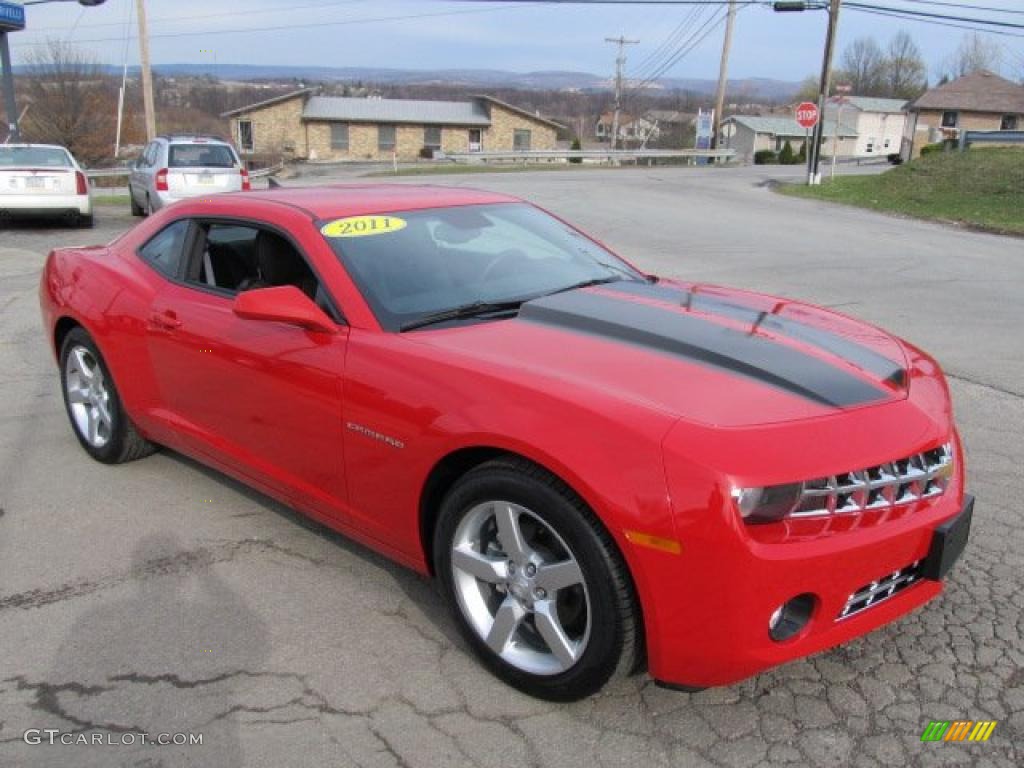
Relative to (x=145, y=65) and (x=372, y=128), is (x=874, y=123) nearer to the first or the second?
(x=372, y=128)

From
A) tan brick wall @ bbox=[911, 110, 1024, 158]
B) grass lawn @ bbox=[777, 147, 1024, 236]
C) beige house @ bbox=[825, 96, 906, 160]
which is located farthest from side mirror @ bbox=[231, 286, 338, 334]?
beige house @ bbox=[825, 96, 906, 160]

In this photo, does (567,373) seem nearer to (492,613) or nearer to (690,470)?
(690,470)

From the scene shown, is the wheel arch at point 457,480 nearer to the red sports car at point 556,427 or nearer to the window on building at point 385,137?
the red sports car at point 556,427

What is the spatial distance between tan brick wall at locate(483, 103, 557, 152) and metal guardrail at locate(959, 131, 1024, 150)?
46.3m

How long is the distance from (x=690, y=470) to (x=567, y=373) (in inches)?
22.1

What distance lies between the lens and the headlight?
7.45 ft

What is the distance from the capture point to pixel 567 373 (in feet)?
8.82

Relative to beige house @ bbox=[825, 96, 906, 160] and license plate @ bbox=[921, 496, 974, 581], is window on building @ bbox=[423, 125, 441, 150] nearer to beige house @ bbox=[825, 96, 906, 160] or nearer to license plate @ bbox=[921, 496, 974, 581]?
beige house @ bbox=[825, 96, 906, 160]

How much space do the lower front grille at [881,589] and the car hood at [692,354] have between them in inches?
19.4

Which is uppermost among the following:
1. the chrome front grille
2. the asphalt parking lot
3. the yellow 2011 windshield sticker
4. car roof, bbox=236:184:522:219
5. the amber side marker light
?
car roof, bbox=236:184:522:219

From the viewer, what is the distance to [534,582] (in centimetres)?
267

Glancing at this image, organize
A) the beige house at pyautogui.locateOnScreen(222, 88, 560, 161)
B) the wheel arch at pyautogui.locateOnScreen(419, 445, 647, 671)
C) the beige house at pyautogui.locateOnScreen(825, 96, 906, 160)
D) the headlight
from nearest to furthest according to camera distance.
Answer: the headlight, the wheel arch at pyautogui.locateOnScreen(419, 445, 647, 671), the beige house at pyautogui.locateOnScreen(222, 88, 560, 161), the beige house at pyautogui.locateOnScreen(825, 96, 906, 160)

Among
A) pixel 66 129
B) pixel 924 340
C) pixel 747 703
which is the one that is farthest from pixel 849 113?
pixel 747 703

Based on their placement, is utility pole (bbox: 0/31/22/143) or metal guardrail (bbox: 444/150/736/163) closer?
utility pole (bbox: 0/31/22/143)
